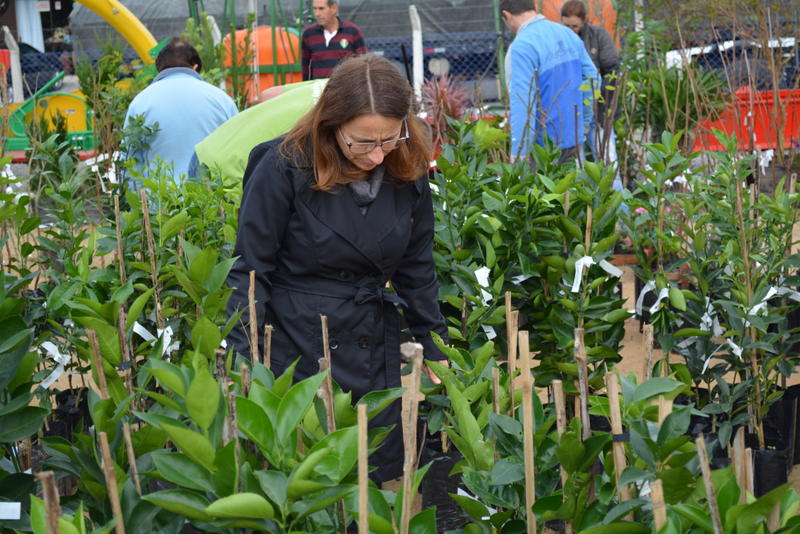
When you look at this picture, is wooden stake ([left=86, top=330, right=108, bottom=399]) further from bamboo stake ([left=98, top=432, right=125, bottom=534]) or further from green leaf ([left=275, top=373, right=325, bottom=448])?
green leaf ([left=275, top=373, right=325, bottom=448])

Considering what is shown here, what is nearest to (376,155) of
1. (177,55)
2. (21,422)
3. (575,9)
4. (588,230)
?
(588,230)

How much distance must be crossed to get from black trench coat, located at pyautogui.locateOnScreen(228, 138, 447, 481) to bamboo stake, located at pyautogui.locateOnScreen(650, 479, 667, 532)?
1211mm

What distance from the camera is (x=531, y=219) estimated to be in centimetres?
281

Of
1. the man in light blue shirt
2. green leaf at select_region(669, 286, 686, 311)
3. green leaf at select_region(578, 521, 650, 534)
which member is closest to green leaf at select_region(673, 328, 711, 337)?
green leaf at select_region(669, 286, 686, 311)

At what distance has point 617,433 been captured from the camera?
4.10ft

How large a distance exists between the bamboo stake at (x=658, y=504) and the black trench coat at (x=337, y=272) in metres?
1.21

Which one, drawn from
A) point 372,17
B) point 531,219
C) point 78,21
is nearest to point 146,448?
point 531,219

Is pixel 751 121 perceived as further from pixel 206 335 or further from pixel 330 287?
pixel 206 335

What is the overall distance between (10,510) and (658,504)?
30.9 inches

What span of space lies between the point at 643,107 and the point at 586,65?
2.39 m

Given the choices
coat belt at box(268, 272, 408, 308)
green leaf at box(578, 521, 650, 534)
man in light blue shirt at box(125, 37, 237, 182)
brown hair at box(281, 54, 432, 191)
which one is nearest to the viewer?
green leaf at box(578, 521, 650, 534)

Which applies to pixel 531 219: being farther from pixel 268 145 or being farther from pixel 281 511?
pixel 281 511

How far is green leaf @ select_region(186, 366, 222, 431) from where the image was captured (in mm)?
1131

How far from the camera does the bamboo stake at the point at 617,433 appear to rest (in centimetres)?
124
